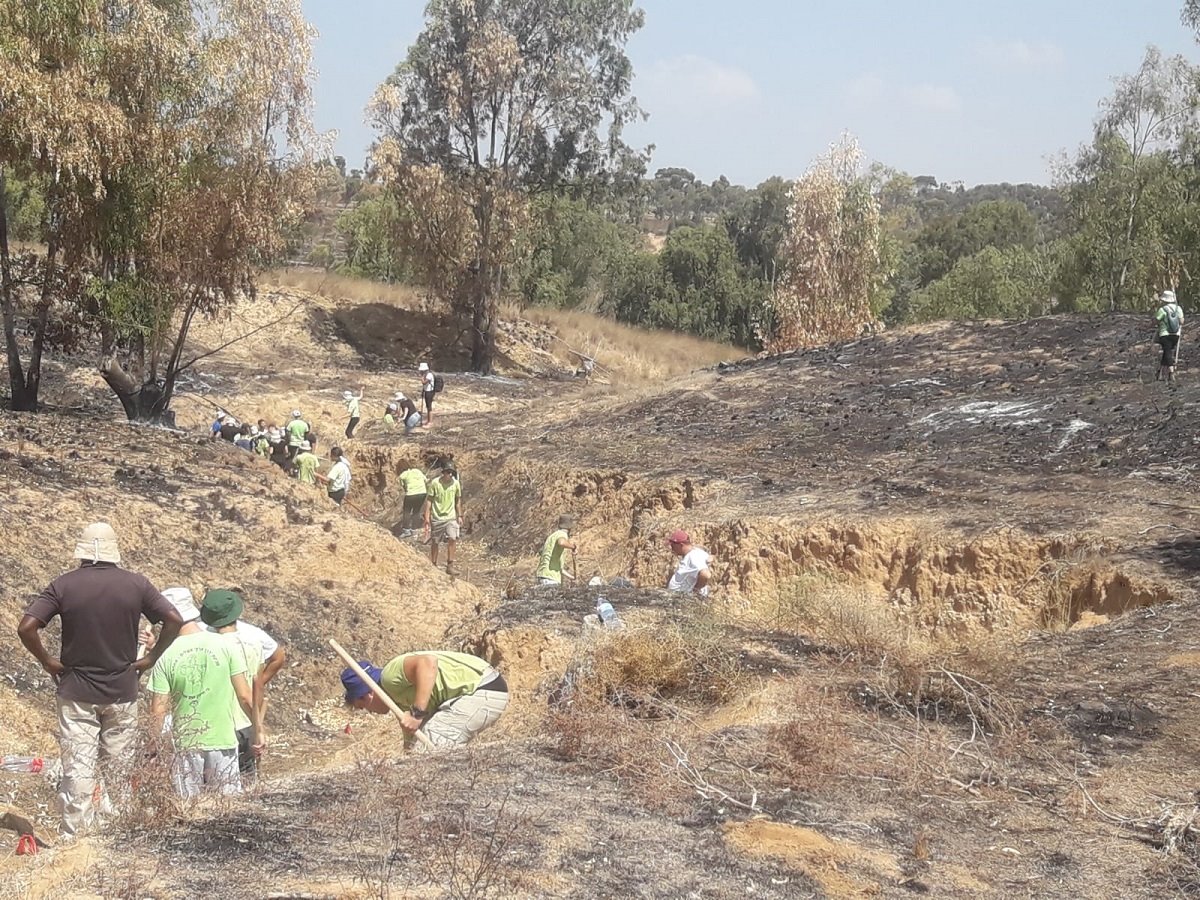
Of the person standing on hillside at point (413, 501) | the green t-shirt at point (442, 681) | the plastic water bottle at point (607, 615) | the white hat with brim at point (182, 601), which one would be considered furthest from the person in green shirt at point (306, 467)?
the green t-shirt at point (442, 681)

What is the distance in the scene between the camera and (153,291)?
691 inches

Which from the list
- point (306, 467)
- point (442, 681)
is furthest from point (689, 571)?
point (306, 467)

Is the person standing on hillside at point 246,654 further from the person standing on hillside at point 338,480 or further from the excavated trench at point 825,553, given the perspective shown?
the person standing on hillside at point 338,480

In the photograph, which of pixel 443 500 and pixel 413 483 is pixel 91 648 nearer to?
pixel 443 500

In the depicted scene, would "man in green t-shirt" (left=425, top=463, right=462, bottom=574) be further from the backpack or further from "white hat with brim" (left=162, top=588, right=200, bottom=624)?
the backpack

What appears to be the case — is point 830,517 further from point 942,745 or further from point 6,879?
point 6,879

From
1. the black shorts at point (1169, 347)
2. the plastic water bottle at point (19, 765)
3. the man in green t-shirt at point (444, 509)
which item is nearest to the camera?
the plastic water bottle at point (19, 765)

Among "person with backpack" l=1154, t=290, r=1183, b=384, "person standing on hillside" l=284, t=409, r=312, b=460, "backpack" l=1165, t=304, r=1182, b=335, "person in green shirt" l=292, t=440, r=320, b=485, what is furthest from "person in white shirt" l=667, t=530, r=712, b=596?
"person standing on hillside" l=284, t=409, r=312, b=460

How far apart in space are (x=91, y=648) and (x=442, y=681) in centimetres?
175

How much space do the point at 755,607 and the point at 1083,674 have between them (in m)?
5.02

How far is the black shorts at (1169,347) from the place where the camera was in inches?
688

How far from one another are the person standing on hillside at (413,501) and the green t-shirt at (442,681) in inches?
411

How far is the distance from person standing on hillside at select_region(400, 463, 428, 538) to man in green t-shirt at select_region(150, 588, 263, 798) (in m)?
11.0

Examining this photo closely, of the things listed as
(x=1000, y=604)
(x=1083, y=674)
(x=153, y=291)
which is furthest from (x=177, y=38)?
(x=1083, y=674)
